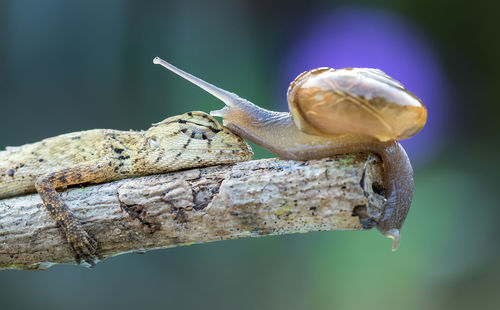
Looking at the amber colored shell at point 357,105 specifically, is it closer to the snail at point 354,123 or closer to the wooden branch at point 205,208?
the snail at point 354,123

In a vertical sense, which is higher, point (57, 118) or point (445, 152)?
point (445, 152)

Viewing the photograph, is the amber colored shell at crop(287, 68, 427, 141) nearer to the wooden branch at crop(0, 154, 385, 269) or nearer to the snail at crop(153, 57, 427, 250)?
the snail at crop(153, 57, 427, 250)

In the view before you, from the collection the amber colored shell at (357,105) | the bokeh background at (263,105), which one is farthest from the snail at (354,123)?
the bokeh background at (263,105)

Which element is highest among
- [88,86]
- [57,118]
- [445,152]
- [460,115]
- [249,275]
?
[460,115]

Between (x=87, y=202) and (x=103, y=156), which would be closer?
(x=87, y=202)

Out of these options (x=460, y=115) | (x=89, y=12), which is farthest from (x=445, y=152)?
(x=89, y=12)

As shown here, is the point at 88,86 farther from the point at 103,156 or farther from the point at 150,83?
the point at 103,156

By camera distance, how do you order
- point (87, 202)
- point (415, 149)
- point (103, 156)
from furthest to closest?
point (415, 149) < point (103, 156) < point (87, 202)
